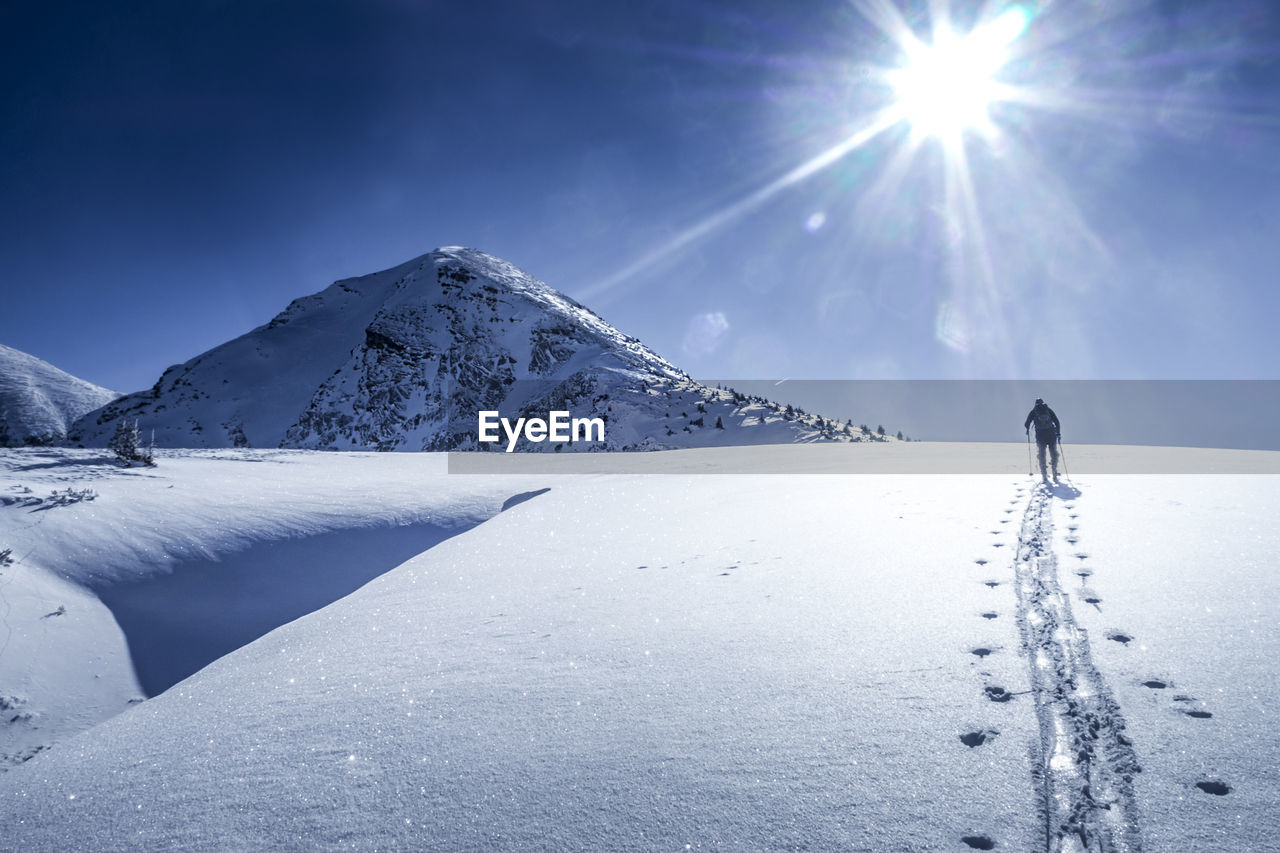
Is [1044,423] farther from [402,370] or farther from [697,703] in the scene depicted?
[402,370]

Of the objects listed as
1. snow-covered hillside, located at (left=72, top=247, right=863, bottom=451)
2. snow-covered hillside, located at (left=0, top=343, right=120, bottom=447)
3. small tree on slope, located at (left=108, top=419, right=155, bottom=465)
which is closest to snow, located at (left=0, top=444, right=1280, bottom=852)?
small tree on slope, located at (left=108, top=419, right=155, bottom=465)

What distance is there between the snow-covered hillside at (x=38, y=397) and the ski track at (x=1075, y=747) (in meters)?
135

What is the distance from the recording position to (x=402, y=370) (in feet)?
315

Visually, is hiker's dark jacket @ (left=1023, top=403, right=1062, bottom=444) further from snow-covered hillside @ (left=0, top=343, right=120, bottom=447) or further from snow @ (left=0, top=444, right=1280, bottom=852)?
snow-covered hillside @ (left=0, top=343, right=120, bottom=447)

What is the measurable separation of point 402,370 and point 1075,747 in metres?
103

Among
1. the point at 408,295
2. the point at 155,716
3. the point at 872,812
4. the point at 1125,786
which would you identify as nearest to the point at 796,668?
the point at 872,812

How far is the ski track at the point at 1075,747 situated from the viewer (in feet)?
5.82

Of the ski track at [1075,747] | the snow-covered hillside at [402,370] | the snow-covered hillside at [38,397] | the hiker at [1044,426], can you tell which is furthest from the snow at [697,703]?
the snow-covered hillside at [38,397]

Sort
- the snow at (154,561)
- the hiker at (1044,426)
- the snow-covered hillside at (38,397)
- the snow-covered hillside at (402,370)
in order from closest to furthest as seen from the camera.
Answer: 1. the snow at (154,561)
2. the hiker at (1044,426)
3. the snow-covered hillside at (402,370)
4. the snow-covered hillside at (38,397)

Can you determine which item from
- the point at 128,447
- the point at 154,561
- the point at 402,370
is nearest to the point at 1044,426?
the point at 154,561

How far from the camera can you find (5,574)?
4281 millimetres

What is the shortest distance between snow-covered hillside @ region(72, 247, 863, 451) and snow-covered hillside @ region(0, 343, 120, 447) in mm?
10195

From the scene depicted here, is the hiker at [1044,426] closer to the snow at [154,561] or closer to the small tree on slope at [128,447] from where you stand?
the snow at [154,561]

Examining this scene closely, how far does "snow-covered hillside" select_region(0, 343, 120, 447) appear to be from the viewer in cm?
10144
